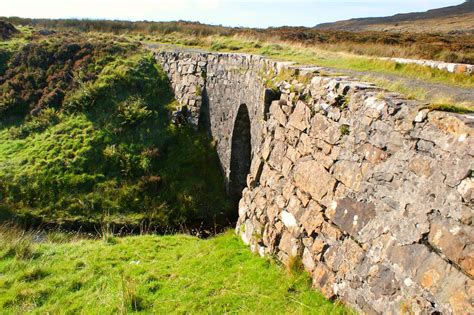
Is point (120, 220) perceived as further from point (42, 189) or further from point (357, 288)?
point (357, 288)

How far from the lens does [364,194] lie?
5762mm

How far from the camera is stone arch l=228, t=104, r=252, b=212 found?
51.0 ft

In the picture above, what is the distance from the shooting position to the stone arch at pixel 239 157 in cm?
1555

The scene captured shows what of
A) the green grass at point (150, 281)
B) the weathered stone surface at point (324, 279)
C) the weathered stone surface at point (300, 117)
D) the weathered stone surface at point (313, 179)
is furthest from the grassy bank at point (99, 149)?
the weathered stone surface at point (324, 279)

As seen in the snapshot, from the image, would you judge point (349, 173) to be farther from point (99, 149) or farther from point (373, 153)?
point (99, 149)

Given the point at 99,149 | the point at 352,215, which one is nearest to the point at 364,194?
the point at 352,215

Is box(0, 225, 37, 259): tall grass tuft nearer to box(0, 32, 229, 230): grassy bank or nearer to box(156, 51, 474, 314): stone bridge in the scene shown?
box(0, 32, 229, 230): grassy bank

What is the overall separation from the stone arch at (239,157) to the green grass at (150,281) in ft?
19.7

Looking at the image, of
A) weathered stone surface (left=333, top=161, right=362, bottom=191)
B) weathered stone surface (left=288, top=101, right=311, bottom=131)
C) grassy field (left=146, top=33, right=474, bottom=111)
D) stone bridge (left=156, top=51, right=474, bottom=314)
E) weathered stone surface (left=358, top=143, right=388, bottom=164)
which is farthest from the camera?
weathered stone surface (left=288, top=101, right=311, bottom=131)

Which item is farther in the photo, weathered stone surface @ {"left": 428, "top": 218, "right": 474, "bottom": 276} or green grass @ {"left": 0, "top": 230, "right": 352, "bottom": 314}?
green grass @ {"left": 0, "top": 230, "right": 352, "bottom": 314}

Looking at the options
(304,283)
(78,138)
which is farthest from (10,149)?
(304,283)

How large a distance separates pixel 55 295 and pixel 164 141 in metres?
11.6

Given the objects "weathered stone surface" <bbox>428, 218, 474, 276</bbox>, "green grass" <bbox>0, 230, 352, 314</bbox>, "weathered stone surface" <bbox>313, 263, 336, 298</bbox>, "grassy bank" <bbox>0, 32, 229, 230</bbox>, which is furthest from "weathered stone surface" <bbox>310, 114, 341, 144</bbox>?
"grassy bank" <bbox>0, 32, 229, 230</bbox>

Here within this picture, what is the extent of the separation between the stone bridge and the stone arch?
471 centimetres
